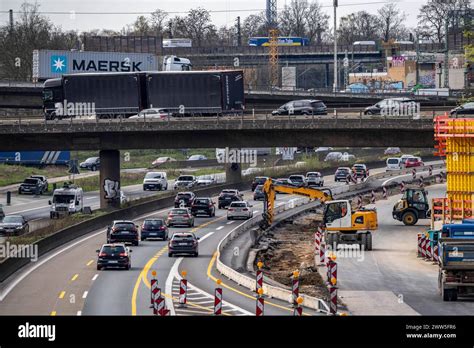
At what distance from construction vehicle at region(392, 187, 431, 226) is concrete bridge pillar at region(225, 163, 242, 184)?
91.5 feet

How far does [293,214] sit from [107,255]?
31819mm

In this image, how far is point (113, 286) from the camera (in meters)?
41.4

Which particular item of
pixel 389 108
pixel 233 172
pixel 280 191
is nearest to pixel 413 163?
pixel 233 172

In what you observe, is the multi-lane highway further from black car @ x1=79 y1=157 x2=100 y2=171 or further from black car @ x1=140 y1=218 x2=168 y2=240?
black car @ x1=79 y1=157 x2=100 y2=171

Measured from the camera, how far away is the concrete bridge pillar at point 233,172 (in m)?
97.4

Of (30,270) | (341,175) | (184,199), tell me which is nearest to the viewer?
(30,270)

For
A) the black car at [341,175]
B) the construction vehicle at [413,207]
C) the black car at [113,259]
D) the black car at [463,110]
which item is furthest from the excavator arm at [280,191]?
the black car at [341,175]

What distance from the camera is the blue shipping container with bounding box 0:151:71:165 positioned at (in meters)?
124

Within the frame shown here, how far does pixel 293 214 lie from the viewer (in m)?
→ 77.4

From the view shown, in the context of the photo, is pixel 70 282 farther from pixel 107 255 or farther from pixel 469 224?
pixel 469 224

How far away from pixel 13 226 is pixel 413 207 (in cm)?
2514

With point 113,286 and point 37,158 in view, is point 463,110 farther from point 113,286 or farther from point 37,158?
point 37,158

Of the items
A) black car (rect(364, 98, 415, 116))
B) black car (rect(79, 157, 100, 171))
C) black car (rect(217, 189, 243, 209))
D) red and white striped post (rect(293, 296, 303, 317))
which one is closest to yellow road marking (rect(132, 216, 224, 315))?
red and white striped post (rect(293, 296, 303, 317))
